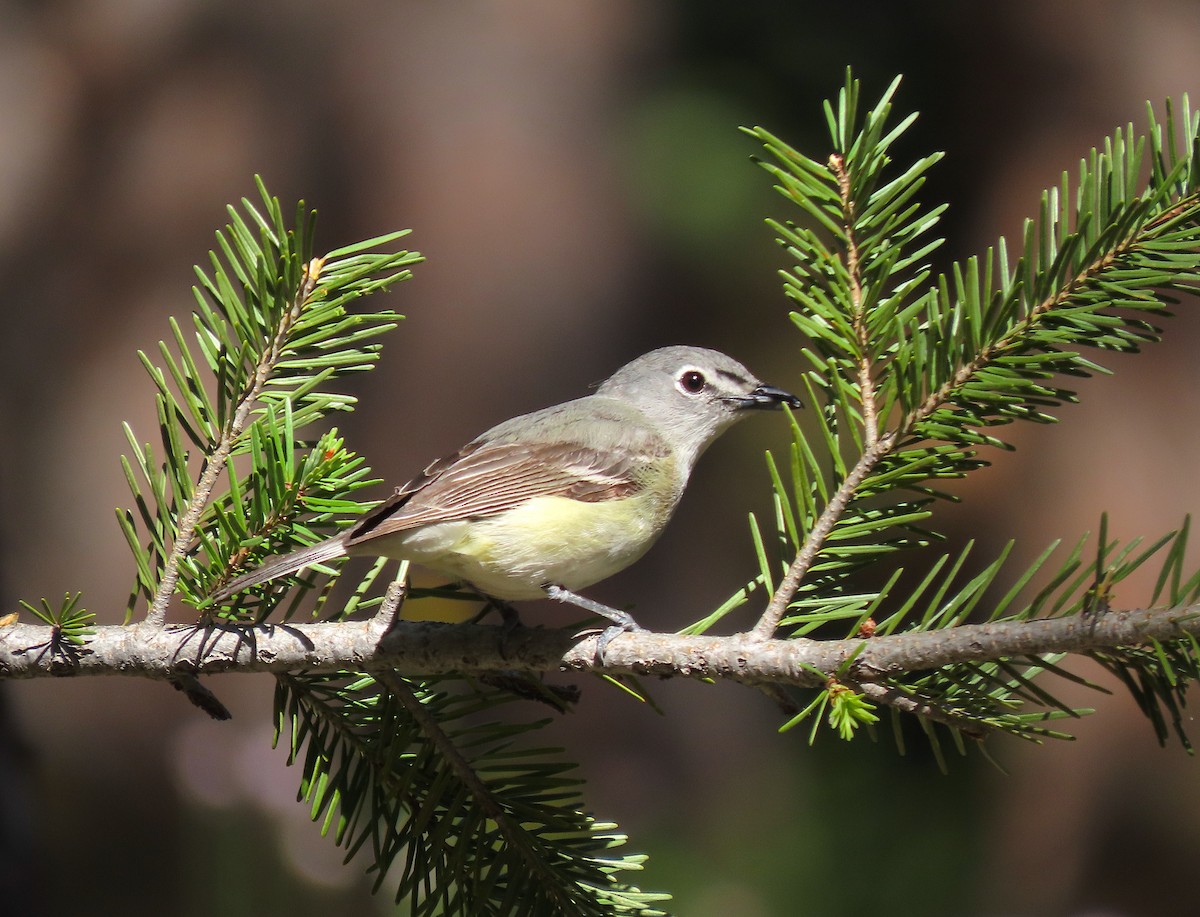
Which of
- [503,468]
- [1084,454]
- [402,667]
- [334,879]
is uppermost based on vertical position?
[1084,454]

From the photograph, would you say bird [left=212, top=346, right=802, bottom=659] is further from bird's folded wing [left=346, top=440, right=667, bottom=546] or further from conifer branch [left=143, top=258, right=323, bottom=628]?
conifer branch [left=143, top=258, right=323, bottom=628]

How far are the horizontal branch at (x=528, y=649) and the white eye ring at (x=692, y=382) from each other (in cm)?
143

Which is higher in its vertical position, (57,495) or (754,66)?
(754,66)

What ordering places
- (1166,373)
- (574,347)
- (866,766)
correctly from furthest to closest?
(574,347), (1166,373), (866,766)

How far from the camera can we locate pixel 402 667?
1.69 metres

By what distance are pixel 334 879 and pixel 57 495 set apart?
267 cm

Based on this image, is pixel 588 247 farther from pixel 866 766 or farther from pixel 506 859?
pixel 506 859

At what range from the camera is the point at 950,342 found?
1455 mm

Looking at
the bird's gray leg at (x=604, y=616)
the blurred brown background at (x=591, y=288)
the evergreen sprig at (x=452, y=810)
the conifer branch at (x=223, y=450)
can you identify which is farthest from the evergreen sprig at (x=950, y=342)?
the blurred brown background at (x=591, y=288)

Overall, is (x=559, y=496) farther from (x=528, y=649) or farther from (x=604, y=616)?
(x=528, y=649)

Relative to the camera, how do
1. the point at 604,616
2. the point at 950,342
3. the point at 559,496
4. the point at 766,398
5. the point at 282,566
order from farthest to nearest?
the point at 766,398, the point at 559,496, the point at 604,616, the point at 282,566, the point at 950,342

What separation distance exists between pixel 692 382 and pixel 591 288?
280 centimetres

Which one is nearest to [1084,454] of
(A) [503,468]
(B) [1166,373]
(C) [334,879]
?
(B) [1166,373]

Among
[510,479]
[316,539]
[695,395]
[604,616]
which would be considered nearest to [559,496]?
[510,479]
